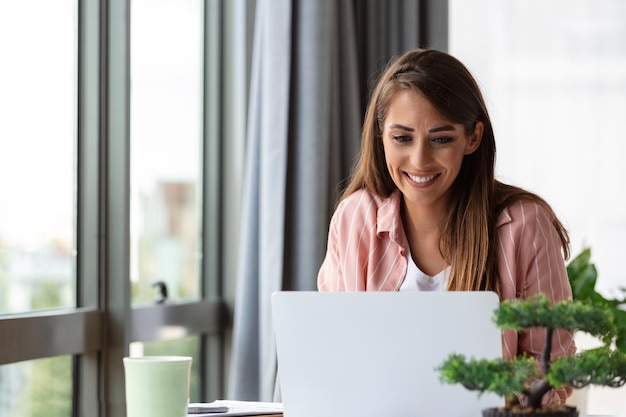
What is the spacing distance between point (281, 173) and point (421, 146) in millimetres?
1267

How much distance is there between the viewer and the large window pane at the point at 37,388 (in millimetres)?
2285

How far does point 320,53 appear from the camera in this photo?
10.0ft

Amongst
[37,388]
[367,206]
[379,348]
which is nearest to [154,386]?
[379,348]

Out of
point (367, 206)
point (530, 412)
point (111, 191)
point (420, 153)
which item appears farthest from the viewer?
point (111, 191)

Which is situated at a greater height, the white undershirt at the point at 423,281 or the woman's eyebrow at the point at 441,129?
the woman's eyebrow at the point at 441,129

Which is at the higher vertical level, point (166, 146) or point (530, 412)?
point (166, 146)

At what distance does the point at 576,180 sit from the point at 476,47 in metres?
0.59

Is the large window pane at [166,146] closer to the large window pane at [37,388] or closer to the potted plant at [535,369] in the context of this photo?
the large window pane at [37,388]

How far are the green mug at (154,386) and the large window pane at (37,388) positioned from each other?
40.1 inches

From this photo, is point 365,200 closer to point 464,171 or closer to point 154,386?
point 464,171

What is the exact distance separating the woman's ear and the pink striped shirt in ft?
0.42

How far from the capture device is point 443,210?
192 cm

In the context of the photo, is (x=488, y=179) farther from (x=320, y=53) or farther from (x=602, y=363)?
(x=320, y=53)

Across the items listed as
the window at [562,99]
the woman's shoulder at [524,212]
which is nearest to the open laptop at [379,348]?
the woman's shoulder at [524,212]
